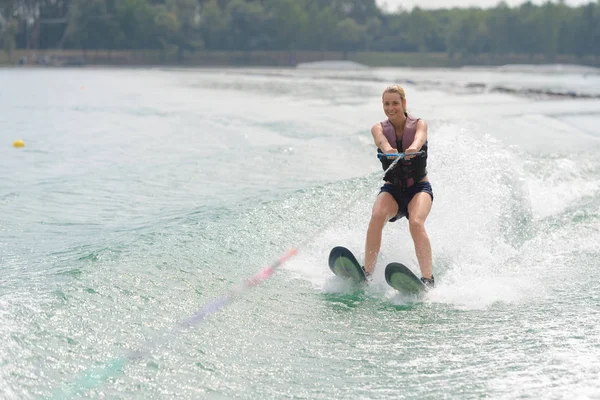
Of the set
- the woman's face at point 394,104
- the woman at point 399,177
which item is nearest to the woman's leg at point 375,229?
the woman at point 399,177

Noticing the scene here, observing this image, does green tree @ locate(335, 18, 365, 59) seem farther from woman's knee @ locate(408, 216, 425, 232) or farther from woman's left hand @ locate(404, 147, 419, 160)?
woman's knee @ locate(408, 216, 425, 232)

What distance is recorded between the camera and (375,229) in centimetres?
617

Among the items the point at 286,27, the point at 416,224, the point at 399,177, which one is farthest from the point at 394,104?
the point at 286,27

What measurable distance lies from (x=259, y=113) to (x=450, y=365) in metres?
20.6

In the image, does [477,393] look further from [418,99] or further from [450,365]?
[418,99]

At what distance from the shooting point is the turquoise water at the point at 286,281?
449 centimetres

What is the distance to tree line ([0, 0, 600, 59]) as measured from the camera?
10462 centimetres

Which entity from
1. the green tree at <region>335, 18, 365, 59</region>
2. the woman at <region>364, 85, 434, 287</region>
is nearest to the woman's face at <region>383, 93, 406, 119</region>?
the woman at <region>364, 85, 434, 287</region>

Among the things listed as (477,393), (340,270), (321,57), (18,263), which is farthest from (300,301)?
(321,57)

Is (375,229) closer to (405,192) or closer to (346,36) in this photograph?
(405,192)

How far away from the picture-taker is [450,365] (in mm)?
4664

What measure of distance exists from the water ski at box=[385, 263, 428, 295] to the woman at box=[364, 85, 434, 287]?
392 millimetres

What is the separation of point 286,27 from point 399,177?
116m

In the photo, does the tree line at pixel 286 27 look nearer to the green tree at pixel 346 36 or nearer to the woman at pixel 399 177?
the green tree at pixel 346 36
